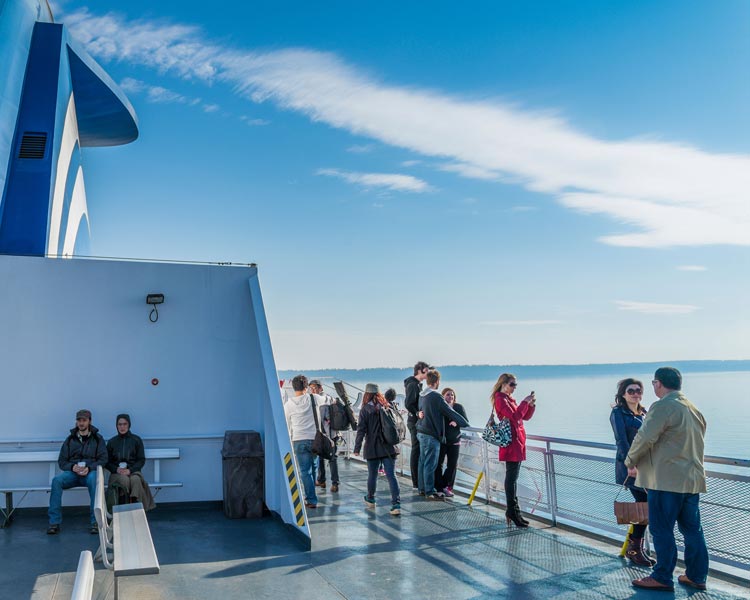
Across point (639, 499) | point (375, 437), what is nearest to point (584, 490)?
point (639, 499)

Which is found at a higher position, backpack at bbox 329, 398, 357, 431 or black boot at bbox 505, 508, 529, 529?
backpack at bbox 329, 398, 357, 431

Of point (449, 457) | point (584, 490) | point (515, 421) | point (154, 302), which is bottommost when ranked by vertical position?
point (584, 490)

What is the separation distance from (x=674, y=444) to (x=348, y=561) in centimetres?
324

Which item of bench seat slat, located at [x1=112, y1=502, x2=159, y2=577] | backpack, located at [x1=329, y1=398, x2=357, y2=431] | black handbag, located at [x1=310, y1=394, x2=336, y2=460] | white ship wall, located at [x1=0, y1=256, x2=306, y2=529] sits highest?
white ship wall, located at [x1=0, y1=256, x2=306, y2=529]

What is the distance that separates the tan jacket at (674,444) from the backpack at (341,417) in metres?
5.58

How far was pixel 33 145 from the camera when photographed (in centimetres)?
1143

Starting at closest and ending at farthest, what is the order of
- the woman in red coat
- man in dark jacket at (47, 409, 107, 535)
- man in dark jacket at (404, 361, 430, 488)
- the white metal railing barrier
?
the white metal railing barrier
the woman in red coat
man in dark jacket at (47, 409, 107, 535)
man in dark jacket at (404, 361, 430, 488)

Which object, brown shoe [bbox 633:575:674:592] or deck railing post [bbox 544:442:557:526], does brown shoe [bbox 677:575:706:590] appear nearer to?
brown shoe [bbox 633:575:674:592]

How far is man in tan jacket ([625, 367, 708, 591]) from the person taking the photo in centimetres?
579

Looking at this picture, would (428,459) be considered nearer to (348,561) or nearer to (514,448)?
(514,448)

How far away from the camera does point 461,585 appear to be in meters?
6.08

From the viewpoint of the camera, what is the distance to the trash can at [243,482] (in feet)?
29.2

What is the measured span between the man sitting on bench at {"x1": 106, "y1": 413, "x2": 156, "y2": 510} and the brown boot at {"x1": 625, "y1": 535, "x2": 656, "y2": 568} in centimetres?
555

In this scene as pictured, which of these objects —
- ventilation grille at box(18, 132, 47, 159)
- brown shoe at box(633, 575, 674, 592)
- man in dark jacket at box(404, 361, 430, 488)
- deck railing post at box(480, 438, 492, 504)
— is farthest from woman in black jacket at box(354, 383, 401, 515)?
ventilation grille at box(18, 132, 47, 159)
